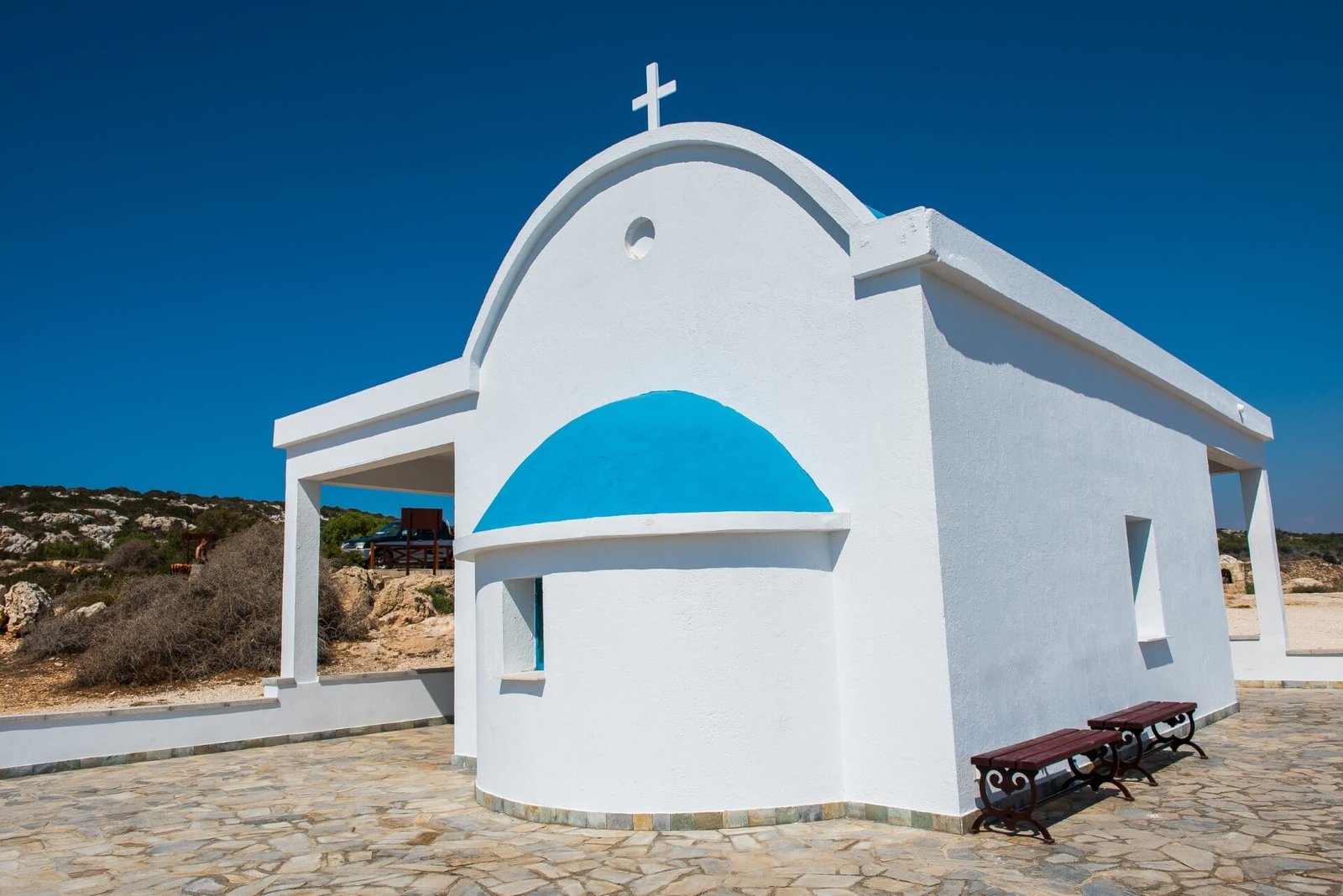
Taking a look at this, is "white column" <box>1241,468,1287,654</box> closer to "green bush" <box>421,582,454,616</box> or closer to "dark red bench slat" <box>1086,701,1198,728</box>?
"dark red bench slat" <box>1086,701,1198,728</box>

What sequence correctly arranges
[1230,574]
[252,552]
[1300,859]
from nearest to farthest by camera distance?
[1300,859] → [252,552] → [1230,574]

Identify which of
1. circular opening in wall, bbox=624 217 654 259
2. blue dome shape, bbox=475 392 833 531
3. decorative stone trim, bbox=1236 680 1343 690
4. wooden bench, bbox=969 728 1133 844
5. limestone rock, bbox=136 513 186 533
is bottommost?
decorative stone trim, bbox=1236 680 1343 690

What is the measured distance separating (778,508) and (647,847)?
8.11ft

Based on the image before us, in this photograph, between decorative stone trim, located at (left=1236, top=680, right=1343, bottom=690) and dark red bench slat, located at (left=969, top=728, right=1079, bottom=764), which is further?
decorative stone trim, located at (left=1236, top=680, right=1343, bottom=690)

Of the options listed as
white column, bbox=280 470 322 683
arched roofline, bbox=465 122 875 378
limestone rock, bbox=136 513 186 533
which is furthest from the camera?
limestone rock, bbox=136 513 186 533

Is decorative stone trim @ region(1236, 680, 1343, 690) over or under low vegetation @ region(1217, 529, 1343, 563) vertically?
under

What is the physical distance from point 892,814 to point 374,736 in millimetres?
8280

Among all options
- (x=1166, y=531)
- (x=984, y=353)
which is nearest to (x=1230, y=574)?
(x=1166, y=531)

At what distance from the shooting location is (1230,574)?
33156 mm

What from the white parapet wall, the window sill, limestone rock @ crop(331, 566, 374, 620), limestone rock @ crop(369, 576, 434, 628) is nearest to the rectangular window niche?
the window sill

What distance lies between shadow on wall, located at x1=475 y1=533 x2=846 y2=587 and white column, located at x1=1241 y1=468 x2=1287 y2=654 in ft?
37.0

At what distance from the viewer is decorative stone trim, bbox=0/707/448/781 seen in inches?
402

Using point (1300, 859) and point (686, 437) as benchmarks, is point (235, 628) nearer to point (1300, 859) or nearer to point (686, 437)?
point (686, 437)

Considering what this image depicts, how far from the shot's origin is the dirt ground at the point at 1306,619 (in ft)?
67.8
